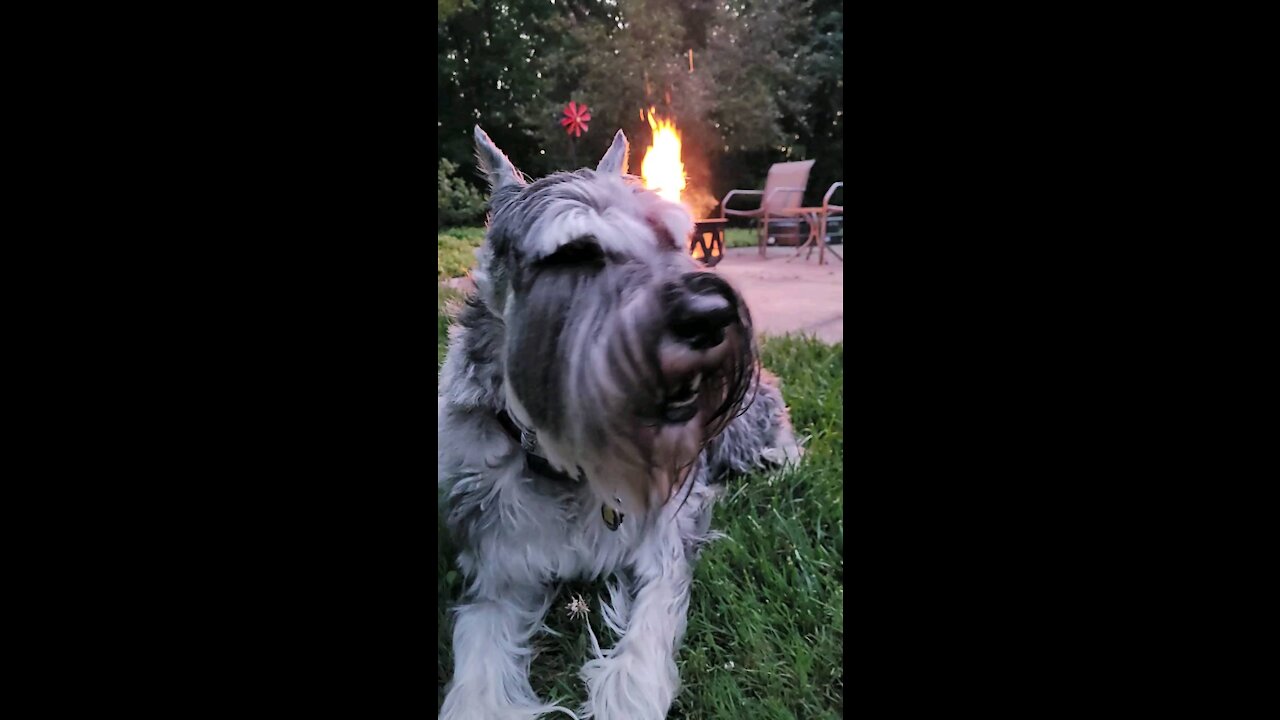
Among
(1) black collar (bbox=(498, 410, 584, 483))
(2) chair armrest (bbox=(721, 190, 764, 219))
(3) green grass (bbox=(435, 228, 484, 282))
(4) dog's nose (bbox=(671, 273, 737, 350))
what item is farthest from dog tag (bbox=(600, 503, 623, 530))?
(2) chair armrest (bbox=(721, 190, 764, 219))

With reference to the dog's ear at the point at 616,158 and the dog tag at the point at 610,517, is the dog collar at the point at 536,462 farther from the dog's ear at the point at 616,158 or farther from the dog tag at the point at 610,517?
the dog's ear at the point at 616,158

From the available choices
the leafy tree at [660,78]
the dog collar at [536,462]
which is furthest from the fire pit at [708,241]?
the dog collar at [536,462]

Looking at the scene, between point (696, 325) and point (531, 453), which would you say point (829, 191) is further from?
point (531, 453)

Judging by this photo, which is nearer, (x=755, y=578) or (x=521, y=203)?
(x=521, y=203)

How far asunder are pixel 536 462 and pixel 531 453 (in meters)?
0.03

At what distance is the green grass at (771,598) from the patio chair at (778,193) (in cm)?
34

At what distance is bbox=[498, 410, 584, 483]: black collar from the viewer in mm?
1875

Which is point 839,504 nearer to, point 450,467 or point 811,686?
point 811,686

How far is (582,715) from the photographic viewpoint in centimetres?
183

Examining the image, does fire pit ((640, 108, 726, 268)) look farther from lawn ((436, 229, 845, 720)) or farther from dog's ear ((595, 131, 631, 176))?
lawn ((436, 229, 845, 720))

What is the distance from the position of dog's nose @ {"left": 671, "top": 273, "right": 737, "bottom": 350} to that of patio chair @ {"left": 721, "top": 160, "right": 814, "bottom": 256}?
387 mm

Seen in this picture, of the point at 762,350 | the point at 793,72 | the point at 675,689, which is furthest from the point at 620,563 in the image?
the point at 793,72

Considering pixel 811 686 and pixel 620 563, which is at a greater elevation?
pixel 620 563

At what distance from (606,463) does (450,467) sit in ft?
1.65
